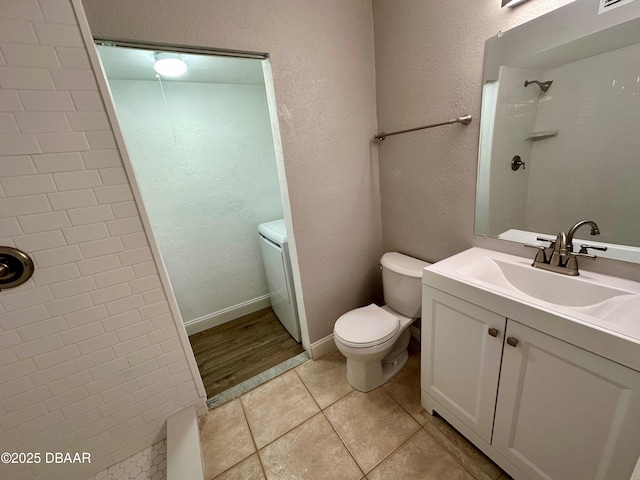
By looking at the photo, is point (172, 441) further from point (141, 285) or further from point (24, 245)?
point (24, 245)

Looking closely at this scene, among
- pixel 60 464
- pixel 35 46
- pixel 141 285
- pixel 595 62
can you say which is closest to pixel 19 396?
pixel 60 464

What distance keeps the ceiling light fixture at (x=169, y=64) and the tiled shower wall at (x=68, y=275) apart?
0.58 m

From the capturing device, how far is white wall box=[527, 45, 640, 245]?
868 millimetres

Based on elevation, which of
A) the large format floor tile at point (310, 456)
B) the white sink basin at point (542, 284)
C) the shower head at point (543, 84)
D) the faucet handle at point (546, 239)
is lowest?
the large format floor tile at point (310, 456)

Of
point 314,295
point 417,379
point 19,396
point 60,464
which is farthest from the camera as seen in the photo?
point 314,295

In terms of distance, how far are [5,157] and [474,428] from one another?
2.15 m

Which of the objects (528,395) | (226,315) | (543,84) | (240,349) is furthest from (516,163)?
(226,315)

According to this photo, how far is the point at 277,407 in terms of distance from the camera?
150 cm

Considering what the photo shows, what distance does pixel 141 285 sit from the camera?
117cm

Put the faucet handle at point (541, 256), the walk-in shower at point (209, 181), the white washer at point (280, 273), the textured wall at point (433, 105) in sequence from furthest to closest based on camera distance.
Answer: the white washer at point (280, 273) < the walk-in shower at point (209, 181) < the textured wall at point (433, 105) < the faucet handle at point (541, 256)

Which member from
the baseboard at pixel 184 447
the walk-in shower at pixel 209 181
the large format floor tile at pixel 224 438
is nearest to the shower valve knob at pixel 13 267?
the walk-in shower at pixel 209 181

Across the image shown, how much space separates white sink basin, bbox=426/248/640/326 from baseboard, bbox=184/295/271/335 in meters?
1.84

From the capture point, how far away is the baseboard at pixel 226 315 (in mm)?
2238

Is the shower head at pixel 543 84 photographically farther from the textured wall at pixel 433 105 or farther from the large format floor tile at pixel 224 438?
the large format floor tile at pixel 224 438
